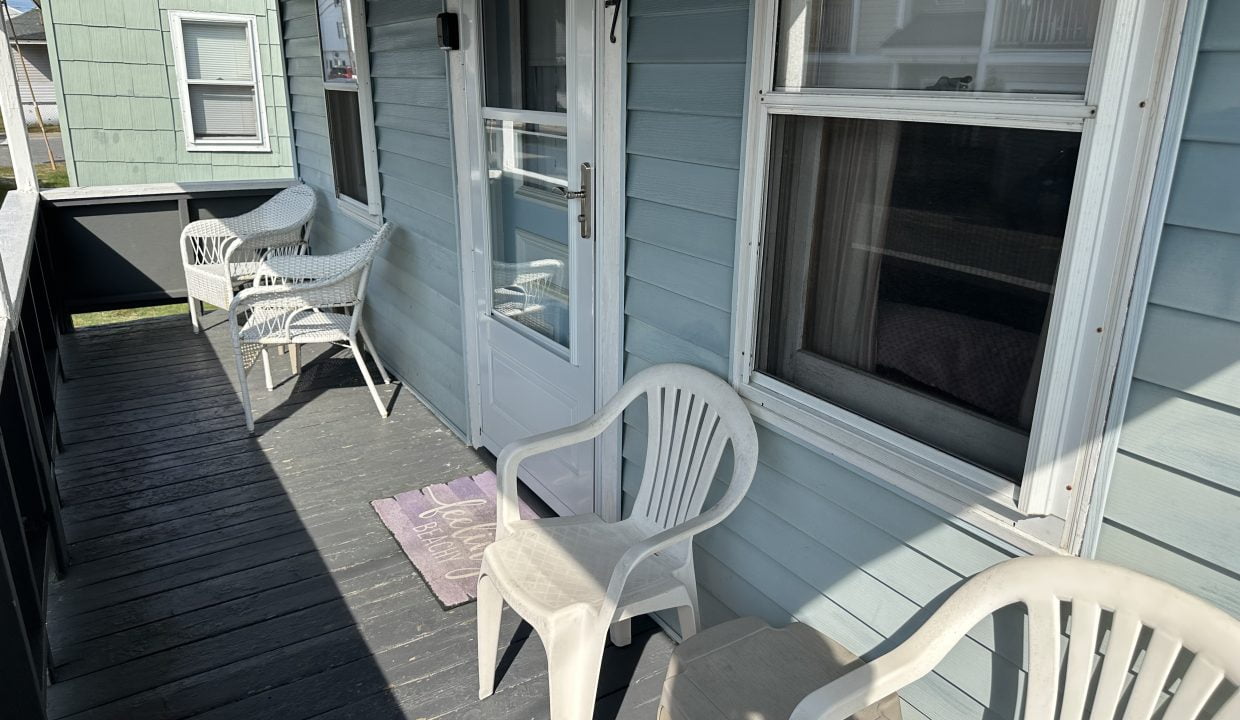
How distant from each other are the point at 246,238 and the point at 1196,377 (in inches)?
183

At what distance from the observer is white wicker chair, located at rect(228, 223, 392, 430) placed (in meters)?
3.62

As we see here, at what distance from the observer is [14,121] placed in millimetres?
4508

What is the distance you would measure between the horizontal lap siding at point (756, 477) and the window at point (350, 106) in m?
2.30

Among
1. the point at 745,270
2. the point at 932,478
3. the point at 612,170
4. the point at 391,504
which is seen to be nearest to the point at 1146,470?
the point at 932,478

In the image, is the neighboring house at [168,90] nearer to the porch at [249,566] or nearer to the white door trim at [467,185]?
the porch at [249,566]

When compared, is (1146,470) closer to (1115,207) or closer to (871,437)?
(1115,207)

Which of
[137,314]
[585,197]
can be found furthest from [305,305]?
[137,314]

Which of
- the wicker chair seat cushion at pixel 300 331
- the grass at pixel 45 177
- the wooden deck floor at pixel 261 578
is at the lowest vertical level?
the wooden deck floor at pixel 261 578

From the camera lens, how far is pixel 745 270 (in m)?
1.83

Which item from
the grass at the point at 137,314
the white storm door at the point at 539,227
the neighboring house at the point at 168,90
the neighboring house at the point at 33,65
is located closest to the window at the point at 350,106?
the white storm door at the point at 539,227

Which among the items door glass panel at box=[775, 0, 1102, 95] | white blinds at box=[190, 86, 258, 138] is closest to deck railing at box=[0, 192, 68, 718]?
door glass panel at box=[775, 0, 1102, 95]

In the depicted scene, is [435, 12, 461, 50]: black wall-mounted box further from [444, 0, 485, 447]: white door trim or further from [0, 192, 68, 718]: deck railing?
[0, 192, 68, 718]: deck railing

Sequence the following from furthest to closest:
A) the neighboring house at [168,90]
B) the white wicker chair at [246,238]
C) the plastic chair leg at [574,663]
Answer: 1. the neighboring house at [168,90]
2. the white wicker chair at [246,238]
3. the plastic chair leg at [574,663]

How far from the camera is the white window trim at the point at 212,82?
6474 mm
